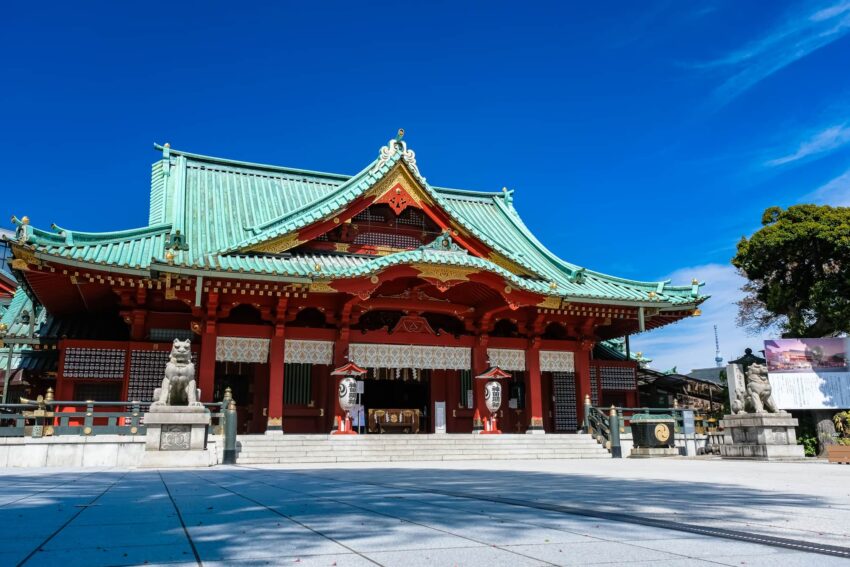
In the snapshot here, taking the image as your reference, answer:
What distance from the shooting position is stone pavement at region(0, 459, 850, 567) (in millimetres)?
3924

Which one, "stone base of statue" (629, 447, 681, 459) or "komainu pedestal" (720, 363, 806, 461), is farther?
"stone base of statue" (629, 447, 681, 459)

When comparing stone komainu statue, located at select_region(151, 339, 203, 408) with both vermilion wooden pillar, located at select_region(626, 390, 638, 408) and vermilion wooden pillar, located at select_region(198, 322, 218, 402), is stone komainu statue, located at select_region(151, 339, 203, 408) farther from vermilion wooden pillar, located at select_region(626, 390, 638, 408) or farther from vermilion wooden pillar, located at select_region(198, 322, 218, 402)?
vermilion wooden pillar, located at select_region(626, 390, 638, 408)

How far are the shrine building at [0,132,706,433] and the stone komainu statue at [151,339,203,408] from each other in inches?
125

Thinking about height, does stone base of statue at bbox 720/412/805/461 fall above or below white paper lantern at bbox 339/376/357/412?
below

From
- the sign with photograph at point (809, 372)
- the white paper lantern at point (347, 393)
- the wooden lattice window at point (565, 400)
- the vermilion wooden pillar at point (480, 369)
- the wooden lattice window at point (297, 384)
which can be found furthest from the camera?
the wooden lattice window at point (565, 400)

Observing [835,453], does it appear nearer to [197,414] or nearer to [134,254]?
[197,414]

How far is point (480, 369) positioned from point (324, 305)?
598cm

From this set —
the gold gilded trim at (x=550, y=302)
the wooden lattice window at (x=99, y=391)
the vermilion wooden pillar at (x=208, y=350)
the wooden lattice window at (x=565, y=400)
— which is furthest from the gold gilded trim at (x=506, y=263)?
the wooden lattice window at (x=99, y=391)

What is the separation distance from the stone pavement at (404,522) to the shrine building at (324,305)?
1022 cm

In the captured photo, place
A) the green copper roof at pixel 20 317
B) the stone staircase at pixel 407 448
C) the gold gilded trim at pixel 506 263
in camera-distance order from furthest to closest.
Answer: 1. the gold gilded trim at pixel 506 263
2. the green copper roof at pixel 20 317
3. the stone staircase at pixel 407 448

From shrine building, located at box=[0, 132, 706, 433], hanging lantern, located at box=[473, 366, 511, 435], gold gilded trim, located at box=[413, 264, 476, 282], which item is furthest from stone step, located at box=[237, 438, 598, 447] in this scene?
gold gilded trim, located at box=[413, 264, 476, 282]

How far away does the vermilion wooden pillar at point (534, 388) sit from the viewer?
22219mm

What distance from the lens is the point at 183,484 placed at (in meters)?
9.30

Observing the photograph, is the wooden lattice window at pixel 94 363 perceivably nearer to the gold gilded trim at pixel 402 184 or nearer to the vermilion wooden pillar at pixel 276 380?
the vermilion wooden pillar at pixel 276 380
